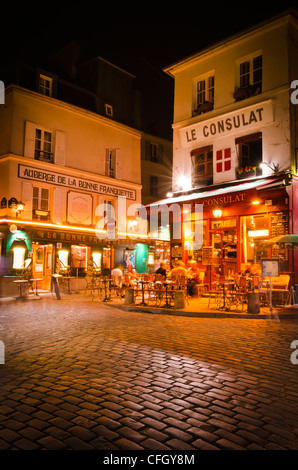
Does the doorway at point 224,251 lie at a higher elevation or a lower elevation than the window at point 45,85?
lower

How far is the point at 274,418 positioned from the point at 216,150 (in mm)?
13466

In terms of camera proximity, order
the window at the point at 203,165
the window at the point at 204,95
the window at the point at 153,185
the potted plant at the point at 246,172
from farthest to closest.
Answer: the window at the point at 153,185, the window at the point at 204,95, the window at the point at 203,165, the potted plant at the point at 246,172

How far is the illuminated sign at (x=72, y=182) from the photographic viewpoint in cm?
1864

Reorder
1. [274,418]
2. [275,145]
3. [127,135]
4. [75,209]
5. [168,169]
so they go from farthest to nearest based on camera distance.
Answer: [168,169] < [127,135] < [75,209] < [275,145] < [274,418]

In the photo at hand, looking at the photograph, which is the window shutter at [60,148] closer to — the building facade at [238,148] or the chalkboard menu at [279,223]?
the building facade at [238,148]

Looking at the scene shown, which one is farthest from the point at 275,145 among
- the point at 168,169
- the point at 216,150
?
the point at 168,169

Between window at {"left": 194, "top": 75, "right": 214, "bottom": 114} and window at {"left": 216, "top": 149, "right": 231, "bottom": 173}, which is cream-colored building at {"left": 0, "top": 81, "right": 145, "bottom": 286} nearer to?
window at {"left": 194, "top": 75, "right": 214, "bottom": 114}

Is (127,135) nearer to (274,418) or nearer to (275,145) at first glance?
(275,145)

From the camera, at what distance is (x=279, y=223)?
40.4 ft

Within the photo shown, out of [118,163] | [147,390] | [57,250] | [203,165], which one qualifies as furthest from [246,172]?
[147,390]

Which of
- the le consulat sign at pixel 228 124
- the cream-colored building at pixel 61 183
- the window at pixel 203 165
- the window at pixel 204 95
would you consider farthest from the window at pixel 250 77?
the cream-colored building at pixel 61 183

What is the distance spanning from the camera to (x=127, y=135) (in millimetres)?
24594

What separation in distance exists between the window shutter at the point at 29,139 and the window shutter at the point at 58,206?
239 centimetres

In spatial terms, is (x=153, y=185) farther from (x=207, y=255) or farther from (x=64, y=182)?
(x=207, y=255)
